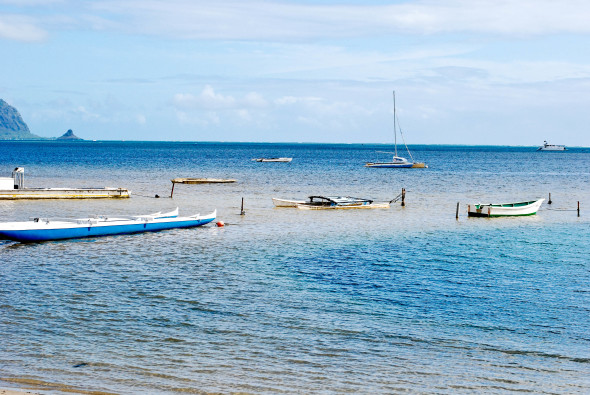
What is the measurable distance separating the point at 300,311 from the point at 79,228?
70.8 feet

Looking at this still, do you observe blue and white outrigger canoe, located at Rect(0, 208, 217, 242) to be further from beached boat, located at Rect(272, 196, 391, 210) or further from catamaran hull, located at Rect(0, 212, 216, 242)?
beached boat, located at Rect(272, 196, 391, 210)

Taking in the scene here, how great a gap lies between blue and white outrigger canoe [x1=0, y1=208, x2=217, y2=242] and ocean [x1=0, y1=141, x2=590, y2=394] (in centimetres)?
58

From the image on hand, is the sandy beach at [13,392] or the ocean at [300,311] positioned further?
the ocean at [300,311]

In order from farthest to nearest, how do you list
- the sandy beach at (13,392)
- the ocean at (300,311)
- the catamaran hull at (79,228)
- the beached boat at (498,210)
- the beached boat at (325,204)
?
the beached boat at (325,204) → the beached boat at (498,210) → the catamaran hull at (79,228) → the ocean at (300,311) → the sandy beach at (13,392)

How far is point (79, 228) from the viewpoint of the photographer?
40031 mm

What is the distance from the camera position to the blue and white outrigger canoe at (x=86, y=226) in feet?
122

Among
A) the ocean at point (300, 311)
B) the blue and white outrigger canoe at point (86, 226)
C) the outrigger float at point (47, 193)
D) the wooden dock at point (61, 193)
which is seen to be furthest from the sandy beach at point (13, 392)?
the wooden dock at point (61, 193)

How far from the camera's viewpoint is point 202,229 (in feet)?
151

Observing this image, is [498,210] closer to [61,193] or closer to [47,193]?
[61,193]

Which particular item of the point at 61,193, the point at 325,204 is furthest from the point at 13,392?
the point at 61,193

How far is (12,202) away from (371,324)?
47.9 metres

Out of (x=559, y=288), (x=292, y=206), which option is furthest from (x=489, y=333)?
(x=292, y=206)

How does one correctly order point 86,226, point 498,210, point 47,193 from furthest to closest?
point 47,193 → point 498,210 → point 86,226

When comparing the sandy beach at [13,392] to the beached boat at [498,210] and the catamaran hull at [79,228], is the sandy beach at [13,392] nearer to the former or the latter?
the catamaran hull at [79,228]
